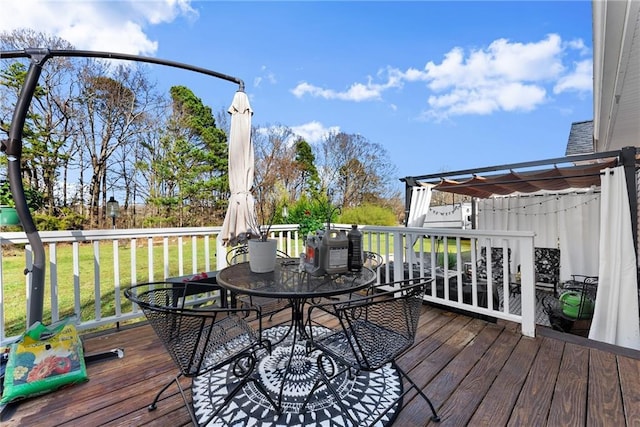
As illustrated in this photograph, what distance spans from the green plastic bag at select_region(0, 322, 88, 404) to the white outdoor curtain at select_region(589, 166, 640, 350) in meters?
5.39

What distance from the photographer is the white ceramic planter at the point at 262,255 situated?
2.07 meters

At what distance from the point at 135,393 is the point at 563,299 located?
222 inches

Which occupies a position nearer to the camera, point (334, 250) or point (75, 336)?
point (334, 250)

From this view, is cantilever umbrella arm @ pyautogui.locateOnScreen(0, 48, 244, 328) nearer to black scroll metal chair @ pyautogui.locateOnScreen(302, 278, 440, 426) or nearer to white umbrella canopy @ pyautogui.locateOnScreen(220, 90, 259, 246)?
white umbrella canopy @ pyautogui.locateOnScreen(220, 90, 259, 246)

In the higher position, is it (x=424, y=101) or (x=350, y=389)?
(x=424, y=101)

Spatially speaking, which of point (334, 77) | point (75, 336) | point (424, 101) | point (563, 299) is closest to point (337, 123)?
point (334, 77)

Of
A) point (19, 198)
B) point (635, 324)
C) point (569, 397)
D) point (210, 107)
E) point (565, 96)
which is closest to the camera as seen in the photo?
point (569, 397)

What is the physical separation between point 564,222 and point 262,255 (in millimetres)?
8146

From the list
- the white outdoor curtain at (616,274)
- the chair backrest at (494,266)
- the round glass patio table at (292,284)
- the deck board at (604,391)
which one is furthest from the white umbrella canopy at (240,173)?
the chair backrest at (494,266)

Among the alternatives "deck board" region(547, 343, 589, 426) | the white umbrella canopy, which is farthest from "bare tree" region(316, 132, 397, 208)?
"deck board" region(547, 343, 589, 426)

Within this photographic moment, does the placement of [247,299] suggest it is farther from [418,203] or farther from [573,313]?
[573,313]

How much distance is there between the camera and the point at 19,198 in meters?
2.12

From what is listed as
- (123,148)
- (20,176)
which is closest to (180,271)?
(20,176)

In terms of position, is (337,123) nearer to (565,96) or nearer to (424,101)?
(424,101)
